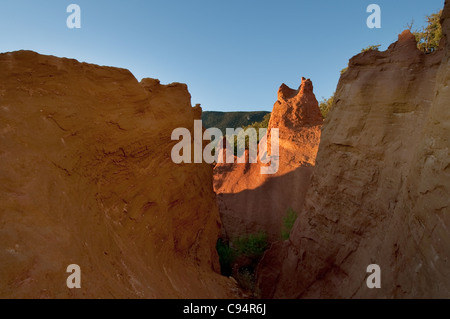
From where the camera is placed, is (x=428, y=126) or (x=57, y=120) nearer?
(x=57, y=120)

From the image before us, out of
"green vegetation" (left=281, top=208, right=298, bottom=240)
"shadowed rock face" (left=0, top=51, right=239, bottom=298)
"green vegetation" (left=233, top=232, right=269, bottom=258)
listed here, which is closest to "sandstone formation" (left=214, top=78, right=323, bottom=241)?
"green vegetation" (left=281, top=208, right=298, bottom=240)

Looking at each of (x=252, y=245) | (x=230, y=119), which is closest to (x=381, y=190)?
(x=252, y=245)

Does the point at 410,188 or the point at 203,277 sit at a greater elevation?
the point at 410,188

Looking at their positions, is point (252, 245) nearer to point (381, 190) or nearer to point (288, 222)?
point (288, 222)

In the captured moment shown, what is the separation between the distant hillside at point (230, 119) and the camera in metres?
65.6

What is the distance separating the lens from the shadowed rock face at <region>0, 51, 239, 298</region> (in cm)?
373

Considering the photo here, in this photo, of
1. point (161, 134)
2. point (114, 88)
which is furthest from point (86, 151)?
point (161, 134)

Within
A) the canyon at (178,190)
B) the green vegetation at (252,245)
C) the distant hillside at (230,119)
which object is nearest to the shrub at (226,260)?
the green vegetation at (252,245)

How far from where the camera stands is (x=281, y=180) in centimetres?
1997

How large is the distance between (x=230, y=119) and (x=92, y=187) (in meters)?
65.2

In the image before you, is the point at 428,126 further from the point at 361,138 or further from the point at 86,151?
the point at 86,151

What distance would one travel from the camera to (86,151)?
17.4 feet

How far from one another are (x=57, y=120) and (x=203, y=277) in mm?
5428
